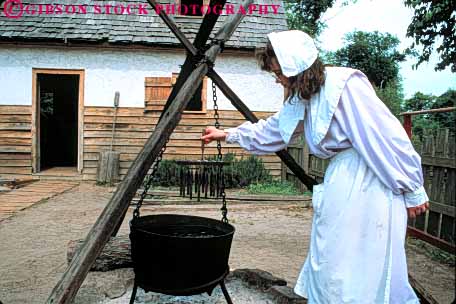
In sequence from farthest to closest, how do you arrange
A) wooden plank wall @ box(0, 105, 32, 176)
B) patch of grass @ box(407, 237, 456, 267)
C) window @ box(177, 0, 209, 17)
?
window @ box(177, 0, 209, 17) → wooden plank wall @ box(0, 105, 32, 176) → patch of grass @ box(407, 237, 456, 267)

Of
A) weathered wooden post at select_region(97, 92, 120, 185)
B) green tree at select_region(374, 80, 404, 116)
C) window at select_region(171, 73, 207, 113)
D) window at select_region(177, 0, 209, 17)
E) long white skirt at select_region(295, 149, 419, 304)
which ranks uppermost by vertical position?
window at select_region(177, 0, 209, 17)

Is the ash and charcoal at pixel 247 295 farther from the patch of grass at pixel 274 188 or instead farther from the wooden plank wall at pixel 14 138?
the wooden plank wall at pixel 14 138

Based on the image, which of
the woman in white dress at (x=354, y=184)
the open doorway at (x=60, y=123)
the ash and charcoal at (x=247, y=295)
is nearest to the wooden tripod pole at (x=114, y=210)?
the woman in white dress at (x=354, y=184)

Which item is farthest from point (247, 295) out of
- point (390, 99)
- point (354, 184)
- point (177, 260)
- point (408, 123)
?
point (390, 99)

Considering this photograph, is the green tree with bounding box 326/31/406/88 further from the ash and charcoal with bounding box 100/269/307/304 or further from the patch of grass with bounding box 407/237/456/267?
the ash and charcoal with bounding box 100/269/307/304

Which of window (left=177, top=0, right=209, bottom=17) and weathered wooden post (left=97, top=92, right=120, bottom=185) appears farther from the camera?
window (left=177, top=0, right=209, bottom=17)

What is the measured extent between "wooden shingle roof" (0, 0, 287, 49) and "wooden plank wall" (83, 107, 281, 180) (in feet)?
5.39

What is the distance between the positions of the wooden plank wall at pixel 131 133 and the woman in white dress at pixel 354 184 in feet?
28.6

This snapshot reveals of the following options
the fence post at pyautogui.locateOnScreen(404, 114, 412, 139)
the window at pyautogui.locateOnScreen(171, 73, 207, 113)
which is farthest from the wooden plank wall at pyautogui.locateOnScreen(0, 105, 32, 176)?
the fence post at pyautogui.locateOnScreen(404, 114, 412, 139)

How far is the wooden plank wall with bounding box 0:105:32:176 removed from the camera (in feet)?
34.2

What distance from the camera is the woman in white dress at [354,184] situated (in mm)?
1914

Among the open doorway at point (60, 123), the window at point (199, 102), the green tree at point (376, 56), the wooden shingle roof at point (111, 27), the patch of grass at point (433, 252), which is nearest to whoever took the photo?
the patch of grass at point (433, 252)

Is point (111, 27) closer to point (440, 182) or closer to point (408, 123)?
point (408, 123)

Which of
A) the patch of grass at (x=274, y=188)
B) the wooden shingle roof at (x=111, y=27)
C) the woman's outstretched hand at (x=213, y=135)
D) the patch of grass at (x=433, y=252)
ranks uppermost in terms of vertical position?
the wooden shingle roof at (x=111, y=27)
